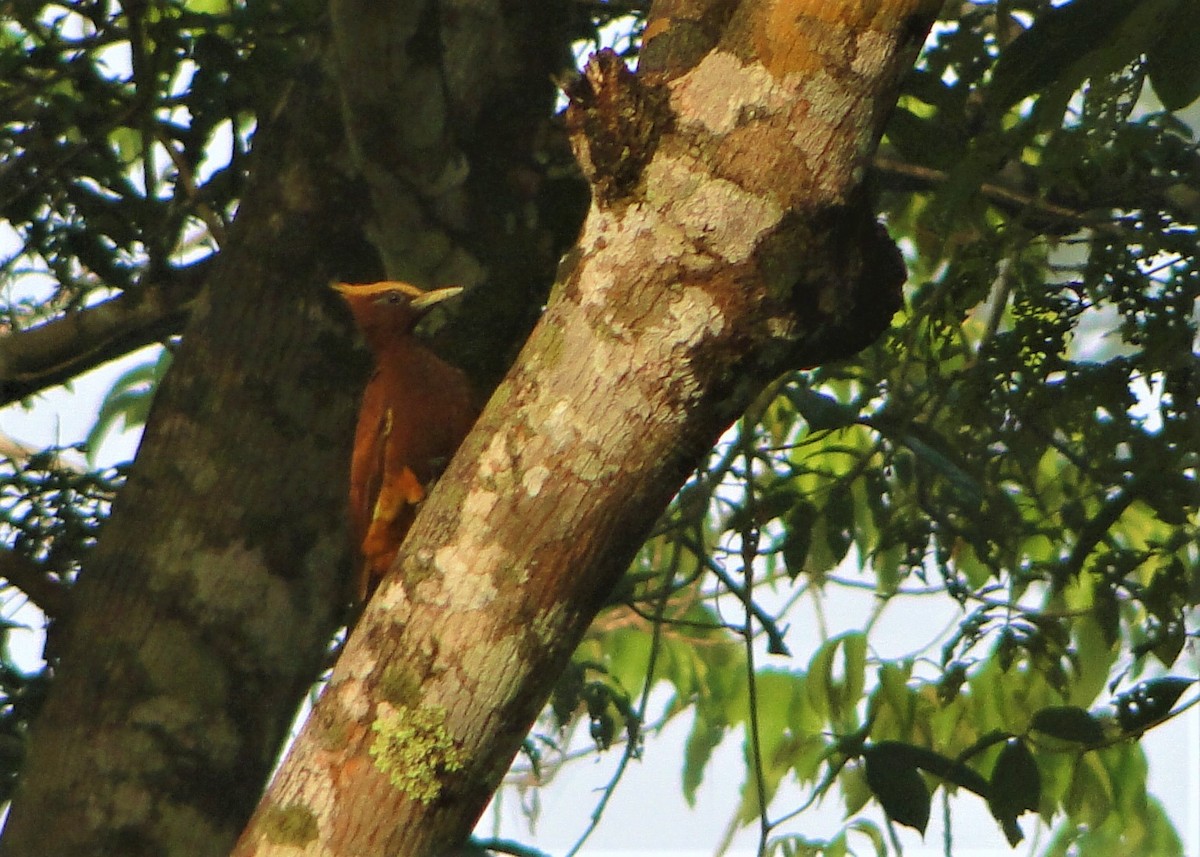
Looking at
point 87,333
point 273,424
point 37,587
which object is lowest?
point 37,587

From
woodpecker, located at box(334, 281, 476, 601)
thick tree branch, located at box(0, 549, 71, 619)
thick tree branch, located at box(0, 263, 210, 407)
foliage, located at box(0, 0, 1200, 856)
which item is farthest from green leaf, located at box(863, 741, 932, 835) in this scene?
thick tree branch, located at box(0, 263, 210, 407)

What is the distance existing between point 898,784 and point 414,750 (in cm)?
123

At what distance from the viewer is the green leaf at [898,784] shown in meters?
2.43

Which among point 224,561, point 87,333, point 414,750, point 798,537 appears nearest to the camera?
point 414,750

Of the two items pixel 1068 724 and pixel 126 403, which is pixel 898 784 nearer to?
pixel 1068 724

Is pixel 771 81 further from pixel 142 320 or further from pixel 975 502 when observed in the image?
pixel 142 320

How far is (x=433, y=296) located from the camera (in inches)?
110

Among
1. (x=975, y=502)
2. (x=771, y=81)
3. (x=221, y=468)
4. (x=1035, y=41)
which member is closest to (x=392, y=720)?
(x=771, y=81)

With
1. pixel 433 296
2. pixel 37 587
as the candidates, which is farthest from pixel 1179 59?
pixel 37 587

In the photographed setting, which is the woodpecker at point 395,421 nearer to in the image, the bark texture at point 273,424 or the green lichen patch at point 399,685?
the bark texture at point 273,424

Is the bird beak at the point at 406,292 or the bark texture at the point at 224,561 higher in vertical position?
the bird beak at the point at 406,292

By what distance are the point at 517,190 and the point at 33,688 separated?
158 centimetres

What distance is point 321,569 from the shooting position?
281 centimetres

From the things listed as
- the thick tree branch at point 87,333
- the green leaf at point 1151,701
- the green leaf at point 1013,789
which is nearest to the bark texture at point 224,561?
the thick tree branch at point 87,333
